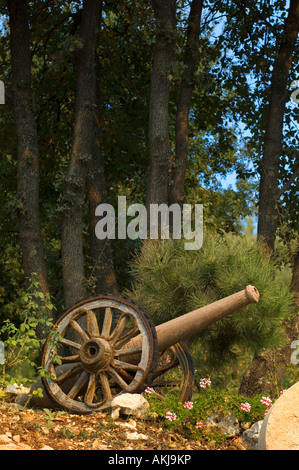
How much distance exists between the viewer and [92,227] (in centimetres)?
1122

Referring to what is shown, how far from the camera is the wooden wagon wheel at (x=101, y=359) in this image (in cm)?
687

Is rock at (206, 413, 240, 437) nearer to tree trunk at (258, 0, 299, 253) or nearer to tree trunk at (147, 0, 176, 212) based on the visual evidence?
tree trunk at (147, 0, 176, 212)

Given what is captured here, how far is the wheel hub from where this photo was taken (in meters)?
6.99

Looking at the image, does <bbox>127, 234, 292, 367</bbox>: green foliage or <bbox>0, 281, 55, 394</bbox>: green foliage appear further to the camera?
<bbox>127, 234, 292, 367</bbox>: green foliage

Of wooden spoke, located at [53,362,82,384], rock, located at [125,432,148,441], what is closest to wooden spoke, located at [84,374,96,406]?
wooden spoke, located at [53,362,82,384]

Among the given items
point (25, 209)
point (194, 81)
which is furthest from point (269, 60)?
point (25, 209)

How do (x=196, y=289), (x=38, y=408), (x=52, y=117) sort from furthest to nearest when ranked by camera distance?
1. (x=52, y=117)
2. (x=196, y=289)
3. (x=38, y=408)

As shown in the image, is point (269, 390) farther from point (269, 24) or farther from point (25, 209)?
point (269, 24)

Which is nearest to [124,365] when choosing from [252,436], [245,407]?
[245,407]

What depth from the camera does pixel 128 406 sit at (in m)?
6.62

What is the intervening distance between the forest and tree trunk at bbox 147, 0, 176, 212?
0.02 m

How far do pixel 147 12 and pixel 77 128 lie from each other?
100 inches

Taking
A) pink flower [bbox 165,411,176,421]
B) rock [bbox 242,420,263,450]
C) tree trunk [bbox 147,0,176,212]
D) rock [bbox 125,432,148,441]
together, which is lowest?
rock [bbox 242,420,263,450]

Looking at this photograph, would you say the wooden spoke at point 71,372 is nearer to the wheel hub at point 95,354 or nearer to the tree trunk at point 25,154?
the wheel hub at point 95,354
